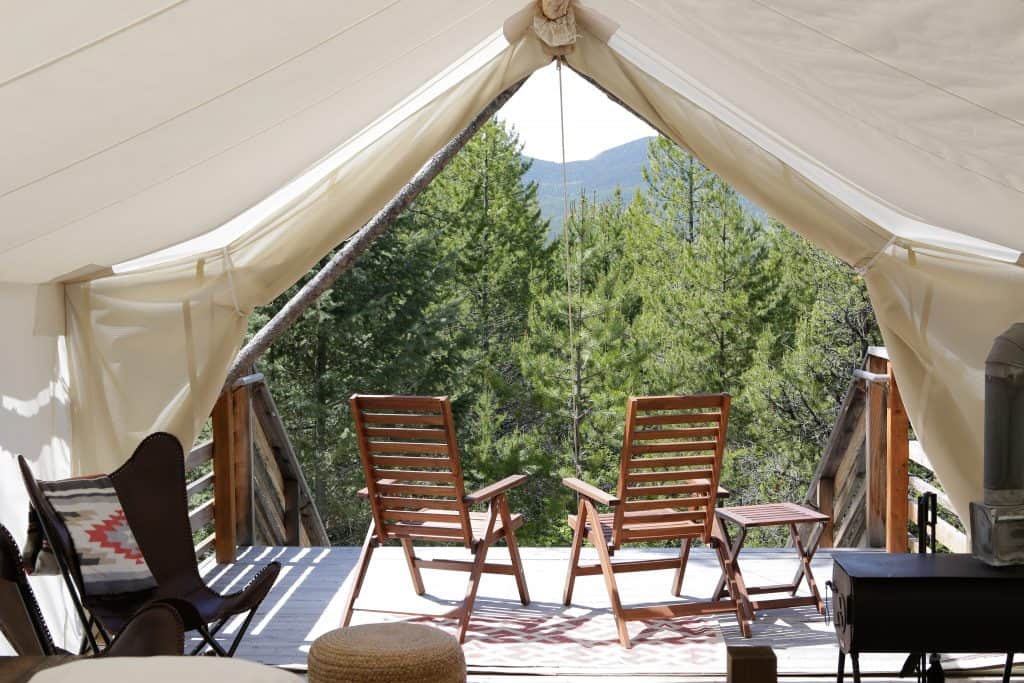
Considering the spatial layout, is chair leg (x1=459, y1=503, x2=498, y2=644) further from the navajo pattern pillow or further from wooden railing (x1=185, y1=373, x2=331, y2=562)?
wooden railing (x1=185, y1=373, x2=331, y2=562)

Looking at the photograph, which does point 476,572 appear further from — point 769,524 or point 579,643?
point 769,524

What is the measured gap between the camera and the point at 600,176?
958 inches

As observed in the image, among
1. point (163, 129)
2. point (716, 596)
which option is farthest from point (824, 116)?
point (716, 596)

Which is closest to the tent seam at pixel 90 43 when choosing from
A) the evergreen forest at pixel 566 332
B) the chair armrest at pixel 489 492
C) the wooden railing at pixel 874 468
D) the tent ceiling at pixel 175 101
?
the tent ceiling at pixel 175 101

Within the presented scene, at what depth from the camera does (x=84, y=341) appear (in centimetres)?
390

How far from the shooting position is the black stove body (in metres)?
2.83

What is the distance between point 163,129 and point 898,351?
2972mm

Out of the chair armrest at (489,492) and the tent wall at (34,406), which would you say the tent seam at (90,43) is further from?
the chair armrest at (489,492)

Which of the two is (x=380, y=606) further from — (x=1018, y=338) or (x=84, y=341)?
(x=1018, y=338)

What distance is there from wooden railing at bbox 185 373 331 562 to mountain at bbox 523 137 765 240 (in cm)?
1649

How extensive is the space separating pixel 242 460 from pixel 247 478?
4.6 inches

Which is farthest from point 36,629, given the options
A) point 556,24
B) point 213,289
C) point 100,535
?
point 556,24

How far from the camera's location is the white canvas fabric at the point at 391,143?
1854 millimetres

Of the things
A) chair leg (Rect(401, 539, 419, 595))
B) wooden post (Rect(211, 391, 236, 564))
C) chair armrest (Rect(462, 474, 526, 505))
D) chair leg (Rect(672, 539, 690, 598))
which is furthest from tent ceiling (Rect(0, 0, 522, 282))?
chair leg (Rect(672, 539, 690, 598))
